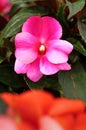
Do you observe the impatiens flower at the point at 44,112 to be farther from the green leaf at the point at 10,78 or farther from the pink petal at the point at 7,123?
the green leaf at the point at 10,78

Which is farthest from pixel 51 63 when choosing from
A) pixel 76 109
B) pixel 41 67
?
pixel 76 109

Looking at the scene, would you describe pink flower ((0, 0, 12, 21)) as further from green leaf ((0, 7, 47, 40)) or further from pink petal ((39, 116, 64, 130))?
pink petal ((39, 116, 64, 130))

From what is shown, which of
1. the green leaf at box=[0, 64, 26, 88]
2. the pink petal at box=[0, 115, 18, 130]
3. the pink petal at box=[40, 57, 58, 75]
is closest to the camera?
the pink petal at box=[0, 115, 18, 130]

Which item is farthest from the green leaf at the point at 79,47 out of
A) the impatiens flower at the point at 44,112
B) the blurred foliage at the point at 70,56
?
the impatiens flower at the point at 44,112

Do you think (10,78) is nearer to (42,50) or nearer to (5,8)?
(42,50)

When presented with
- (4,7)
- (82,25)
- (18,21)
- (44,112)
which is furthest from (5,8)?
(44,112)

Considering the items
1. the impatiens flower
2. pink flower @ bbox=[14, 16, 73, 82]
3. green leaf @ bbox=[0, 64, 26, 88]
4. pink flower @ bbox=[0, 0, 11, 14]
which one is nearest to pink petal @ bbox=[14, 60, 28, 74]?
pink flower @ bbox=[14, 16, 73, 82]
